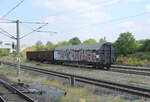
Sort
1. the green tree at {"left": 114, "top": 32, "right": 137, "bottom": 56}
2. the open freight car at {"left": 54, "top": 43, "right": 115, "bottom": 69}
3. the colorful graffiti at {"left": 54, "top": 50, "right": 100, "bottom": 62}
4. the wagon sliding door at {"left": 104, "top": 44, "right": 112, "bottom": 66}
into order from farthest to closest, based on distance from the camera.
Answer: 1. the green tree at {"left": 114, "top": 32, "right": 137, "bottom": 56}
2. the colorful graffiti at {"left": 54, "top": 50, "right": 100, "bottom": 62}
3. the wagon sliding door at {"left": 104, "top": 44, "right": 112, "bottom": 66}
4. the open freight car at {"left": 54, "top": 43, "right": 115, "bottom": 69}

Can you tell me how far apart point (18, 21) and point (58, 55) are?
2569cm

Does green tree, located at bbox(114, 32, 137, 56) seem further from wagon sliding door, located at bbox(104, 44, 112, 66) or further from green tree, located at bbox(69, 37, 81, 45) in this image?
green tree, located at bbox(69, 37, 81, 45)

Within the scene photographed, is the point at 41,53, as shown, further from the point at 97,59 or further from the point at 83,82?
the point at 83,82

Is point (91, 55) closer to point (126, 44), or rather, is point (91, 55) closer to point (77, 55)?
point (77, 55)

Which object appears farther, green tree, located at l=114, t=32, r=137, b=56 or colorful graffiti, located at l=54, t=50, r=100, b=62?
green tree, located at l=114, t=32, r=137, b=56

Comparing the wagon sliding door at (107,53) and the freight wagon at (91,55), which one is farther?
the wagon sliding door at (107,53)

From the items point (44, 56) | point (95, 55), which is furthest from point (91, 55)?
point (44, 56)

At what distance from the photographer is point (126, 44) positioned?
75.2 m

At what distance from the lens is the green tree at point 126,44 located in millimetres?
74312

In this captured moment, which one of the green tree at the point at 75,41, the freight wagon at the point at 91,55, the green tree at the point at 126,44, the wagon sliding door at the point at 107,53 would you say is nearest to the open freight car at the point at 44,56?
the freight wagon at the point at 91,55

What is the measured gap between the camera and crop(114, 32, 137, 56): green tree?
244 ft

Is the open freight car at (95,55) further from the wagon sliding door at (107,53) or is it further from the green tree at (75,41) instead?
the green tree at (75,41)

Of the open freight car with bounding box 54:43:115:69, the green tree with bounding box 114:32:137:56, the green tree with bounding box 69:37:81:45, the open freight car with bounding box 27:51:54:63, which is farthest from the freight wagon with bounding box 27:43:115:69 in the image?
the green tree with bounding box 69:37:81:45

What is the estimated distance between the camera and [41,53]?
62531 millimetres
